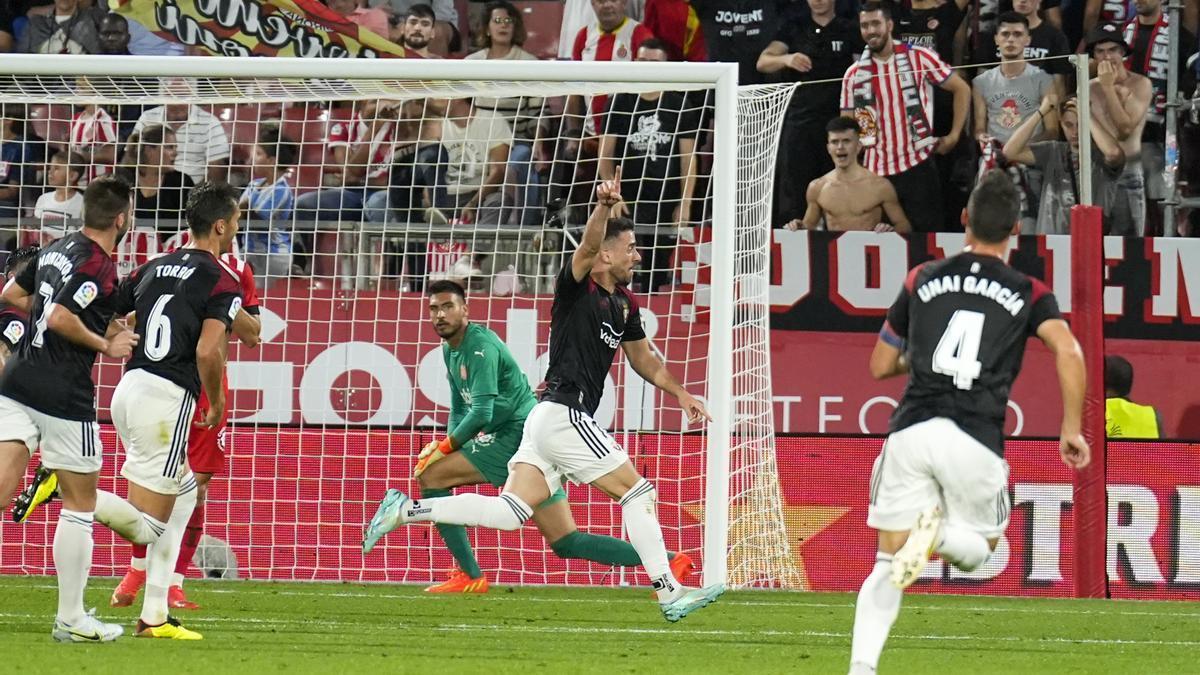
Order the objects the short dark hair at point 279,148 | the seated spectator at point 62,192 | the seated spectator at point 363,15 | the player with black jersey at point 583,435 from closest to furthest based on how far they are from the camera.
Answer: the player with black jersey at point 583,435, the seated spectator at point 62,192, the short dark hair at point 279,148, the seated spectator at point 363,15

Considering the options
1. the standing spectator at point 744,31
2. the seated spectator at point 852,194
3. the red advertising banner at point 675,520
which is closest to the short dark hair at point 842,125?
the seated spectator at point 852,194

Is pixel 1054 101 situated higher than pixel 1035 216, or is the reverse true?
pixel 1054 101

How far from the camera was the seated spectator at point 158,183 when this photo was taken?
12.4 metres

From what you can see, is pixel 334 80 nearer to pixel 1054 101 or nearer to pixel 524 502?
pixel 524 502

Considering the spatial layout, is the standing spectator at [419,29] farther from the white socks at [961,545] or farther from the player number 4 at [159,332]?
the white socks at [961,545]

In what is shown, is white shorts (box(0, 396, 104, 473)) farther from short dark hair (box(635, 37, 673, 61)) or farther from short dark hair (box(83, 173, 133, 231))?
short dark hair (box(635, 37, 673, 61))

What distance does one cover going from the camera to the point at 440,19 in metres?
15.6

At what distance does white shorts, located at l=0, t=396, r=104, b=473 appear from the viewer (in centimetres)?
737

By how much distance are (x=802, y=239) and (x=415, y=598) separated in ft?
14.1

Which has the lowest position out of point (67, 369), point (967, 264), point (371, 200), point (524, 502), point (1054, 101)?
point (524, 502)

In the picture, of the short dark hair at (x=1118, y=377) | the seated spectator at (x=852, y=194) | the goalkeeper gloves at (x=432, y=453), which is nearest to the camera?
the goalkeeper gloves at (x=432, y=453)

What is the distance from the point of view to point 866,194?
13.4 m

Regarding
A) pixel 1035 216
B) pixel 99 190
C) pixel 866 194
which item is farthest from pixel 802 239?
pixel 99 190

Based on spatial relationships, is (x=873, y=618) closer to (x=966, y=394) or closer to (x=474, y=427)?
(x=966, y=394)
